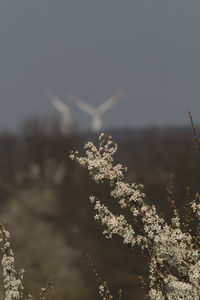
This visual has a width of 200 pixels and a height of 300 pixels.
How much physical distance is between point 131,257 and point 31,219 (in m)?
14.7

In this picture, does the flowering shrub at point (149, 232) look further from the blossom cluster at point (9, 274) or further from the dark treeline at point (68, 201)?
the dark treeline at point (68, 201)

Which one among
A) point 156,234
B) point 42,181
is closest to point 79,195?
point 42,181

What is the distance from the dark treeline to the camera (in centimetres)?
4656

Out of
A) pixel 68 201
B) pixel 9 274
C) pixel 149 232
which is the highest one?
pixel 68 201

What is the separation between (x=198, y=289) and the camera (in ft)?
22.1

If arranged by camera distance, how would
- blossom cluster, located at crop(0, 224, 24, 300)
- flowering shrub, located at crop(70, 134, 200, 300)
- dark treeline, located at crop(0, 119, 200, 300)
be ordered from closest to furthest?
blossom cluster, located at crop(0, 224, 24, 300), flowering shrub, located at crop(70, 134, 200, 300), dark treeline, located at crop(0, 119, 200, 300)

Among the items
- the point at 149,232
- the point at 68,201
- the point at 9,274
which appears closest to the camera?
the point at 9,274

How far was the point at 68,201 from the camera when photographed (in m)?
65.3

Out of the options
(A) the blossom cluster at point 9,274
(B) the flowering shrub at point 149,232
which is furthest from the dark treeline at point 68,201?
(A) the blossom cluster at point 9,274

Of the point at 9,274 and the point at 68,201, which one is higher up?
the point at 68,201

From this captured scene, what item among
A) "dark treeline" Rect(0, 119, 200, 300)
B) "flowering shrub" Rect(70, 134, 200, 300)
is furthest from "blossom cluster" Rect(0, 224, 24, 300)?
"dark treeline" Rect(0, 119, 200, 300)

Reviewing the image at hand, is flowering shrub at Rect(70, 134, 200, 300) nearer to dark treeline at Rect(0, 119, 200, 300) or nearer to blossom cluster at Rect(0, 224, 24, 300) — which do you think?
blossom cluster at Rect(0, 224, 24, 300)

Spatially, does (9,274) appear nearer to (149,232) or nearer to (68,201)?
(149,232)

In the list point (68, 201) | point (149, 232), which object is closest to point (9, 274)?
point (149, 232)
